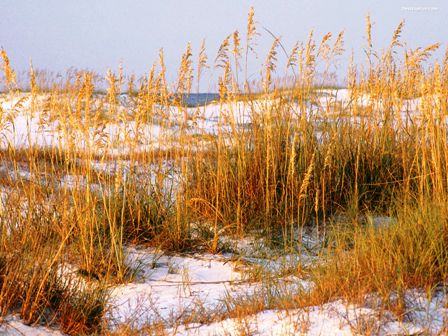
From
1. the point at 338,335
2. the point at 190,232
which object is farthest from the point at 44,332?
the point at 190,232

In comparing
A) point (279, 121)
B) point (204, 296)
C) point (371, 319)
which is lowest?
point (204, 296)

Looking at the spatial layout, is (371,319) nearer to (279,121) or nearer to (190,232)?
(190,232)

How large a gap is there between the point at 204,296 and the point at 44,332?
3.09 ft

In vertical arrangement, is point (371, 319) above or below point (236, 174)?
below

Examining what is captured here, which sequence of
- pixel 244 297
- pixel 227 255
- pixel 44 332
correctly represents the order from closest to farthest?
pixel 44 332 < pixel 244 297 < pixel 227 255

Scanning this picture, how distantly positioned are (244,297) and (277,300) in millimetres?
417

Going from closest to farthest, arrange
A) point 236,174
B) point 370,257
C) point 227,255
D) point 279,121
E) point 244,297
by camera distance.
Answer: point 370,257 < point 244,297 < point 227,255 < point 236,174 < point 279,121

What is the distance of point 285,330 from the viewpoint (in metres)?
→ 2.29

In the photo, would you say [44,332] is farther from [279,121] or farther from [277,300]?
[279,121]

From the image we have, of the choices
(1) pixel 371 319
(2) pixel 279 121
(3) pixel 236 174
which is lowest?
(1) pixel 371 319

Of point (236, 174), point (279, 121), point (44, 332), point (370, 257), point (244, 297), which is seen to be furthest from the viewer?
point (279, 121)

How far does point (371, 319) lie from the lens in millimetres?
2273

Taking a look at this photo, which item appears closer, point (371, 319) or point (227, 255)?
point (371, 319)

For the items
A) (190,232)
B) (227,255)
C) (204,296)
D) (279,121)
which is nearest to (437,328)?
(204,296)
